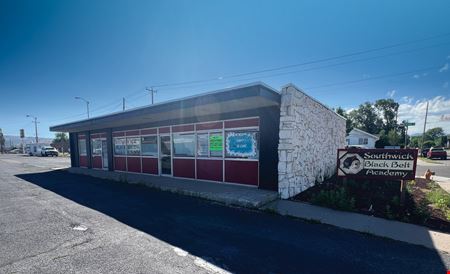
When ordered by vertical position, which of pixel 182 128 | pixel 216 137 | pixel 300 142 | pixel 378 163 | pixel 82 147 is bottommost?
pixel 82 147

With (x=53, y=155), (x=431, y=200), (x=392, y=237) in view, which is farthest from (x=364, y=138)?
(x=53, y=155)

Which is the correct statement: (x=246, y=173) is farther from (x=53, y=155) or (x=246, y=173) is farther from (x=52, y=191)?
(x=53, y=155)

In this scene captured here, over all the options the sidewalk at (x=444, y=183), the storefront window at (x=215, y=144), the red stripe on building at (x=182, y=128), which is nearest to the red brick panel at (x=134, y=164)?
the red stripe on building at (x=182, y=128)

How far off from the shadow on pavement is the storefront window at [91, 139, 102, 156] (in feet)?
36.6

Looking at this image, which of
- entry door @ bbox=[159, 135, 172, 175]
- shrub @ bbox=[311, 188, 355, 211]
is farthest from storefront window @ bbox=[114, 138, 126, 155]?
shrub @ bbox=[311, 188, 355, 211]

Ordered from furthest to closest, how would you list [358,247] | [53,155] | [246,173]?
[53,155]
[246,173]
[358,247]

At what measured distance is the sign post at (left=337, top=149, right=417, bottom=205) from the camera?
6551 millimetres

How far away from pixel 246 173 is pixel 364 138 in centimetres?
4365

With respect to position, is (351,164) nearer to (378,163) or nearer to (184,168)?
(378,163)

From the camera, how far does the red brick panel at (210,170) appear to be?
9.75 meters

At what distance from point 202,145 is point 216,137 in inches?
38.3

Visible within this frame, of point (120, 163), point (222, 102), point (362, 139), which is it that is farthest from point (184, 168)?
point (362, 139)

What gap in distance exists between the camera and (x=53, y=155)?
137ft

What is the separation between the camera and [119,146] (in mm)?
14914
